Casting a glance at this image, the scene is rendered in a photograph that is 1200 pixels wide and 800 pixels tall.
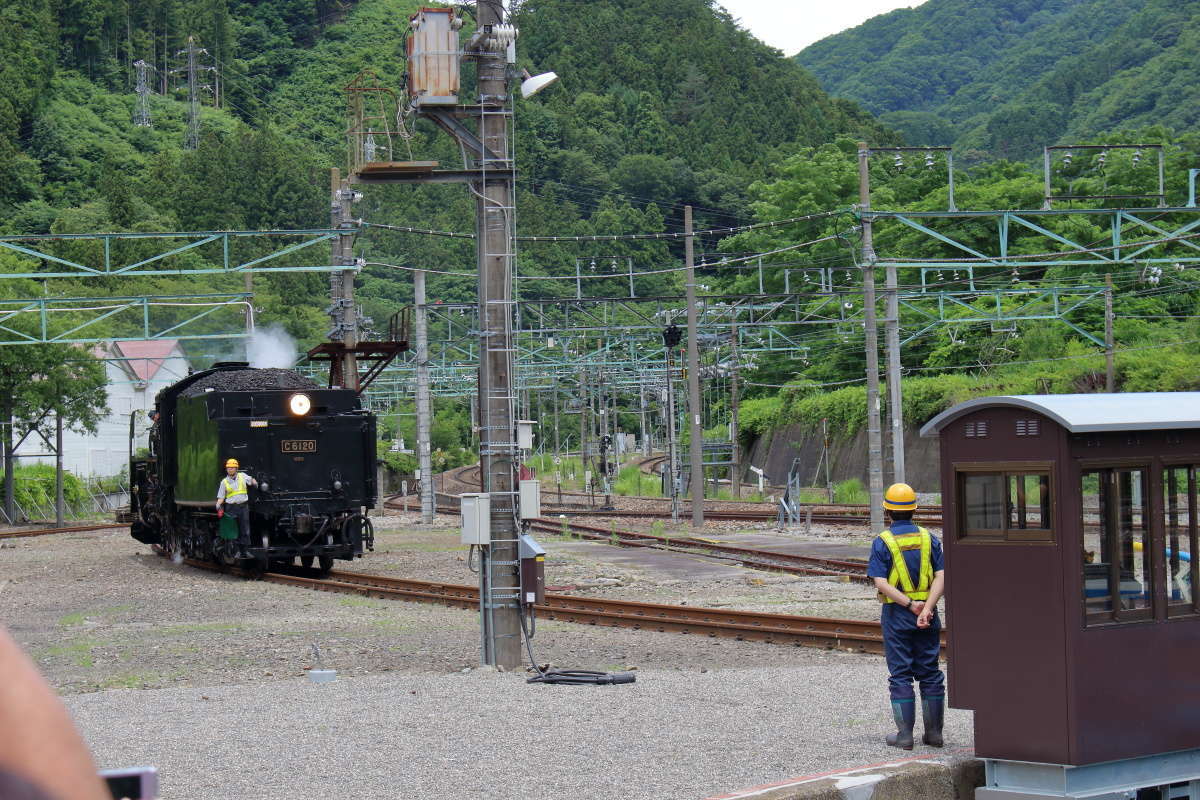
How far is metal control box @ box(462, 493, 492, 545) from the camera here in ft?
45.0

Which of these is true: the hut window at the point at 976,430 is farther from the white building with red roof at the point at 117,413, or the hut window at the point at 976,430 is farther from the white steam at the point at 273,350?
the white building with red roof at the point at 117,413

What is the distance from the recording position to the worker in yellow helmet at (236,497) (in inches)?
915

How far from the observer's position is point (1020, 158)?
118 m

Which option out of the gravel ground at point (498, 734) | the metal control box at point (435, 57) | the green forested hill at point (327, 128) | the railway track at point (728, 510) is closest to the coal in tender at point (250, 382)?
the railway track at point (728, 510)

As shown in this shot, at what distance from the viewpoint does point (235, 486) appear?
→ 76.2ft

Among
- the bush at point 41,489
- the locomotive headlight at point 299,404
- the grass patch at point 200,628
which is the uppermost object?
the locomotive headlight at point 299,404

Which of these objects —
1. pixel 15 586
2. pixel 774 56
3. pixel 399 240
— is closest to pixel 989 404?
pixel 15 586

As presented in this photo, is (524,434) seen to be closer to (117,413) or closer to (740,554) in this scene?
(740,554)

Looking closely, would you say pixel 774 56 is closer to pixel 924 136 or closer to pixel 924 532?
pixel 924 136

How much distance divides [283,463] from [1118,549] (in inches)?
720

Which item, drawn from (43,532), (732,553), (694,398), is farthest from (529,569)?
(43,532)

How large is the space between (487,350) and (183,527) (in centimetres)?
1563

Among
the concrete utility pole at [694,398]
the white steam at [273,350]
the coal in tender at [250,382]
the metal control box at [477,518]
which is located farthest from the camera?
the white steam at [273,350]

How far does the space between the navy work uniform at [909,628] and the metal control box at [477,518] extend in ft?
17.3
